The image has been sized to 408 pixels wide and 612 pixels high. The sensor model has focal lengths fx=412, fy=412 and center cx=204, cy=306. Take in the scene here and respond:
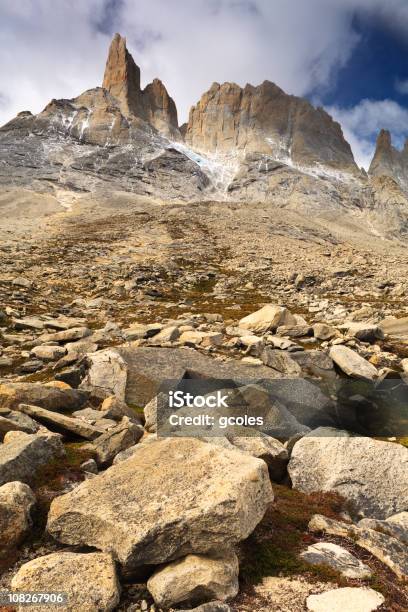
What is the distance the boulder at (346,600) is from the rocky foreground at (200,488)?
0.07 ft

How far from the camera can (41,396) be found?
12.2 metres

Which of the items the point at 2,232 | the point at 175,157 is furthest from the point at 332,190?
the point at 2,232

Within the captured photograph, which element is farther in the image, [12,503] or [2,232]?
[2,232]

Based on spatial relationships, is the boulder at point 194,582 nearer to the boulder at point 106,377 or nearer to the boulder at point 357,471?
the boulder at point 357,471

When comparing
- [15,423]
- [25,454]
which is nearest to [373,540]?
[25,454]

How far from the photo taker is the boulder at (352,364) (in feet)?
57.4

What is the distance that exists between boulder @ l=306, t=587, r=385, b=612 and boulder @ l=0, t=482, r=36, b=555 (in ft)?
14.0

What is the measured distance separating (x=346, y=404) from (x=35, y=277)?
1404 inches

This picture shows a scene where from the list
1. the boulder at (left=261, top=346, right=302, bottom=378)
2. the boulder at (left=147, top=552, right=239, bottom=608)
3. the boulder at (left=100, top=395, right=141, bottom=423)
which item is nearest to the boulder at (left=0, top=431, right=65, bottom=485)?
the boulder at (left=147, top=552, right=239, bottom=608)

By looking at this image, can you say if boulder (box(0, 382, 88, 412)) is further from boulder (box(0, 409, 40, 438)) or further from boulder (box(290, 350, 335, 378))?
boulder (box(290, 350, 335, 378))

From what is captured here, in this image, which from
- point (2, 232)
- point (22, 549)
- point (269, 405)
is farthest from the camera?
point (2, 232)

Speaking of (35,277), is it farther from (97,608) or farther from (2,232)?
(97,608)

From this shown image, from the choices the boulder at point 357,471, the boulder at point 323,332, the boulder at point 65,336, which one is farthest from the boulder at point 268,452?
the boulder at point 323,332

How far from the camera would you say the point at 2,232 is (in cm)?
7100
